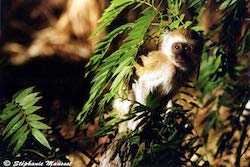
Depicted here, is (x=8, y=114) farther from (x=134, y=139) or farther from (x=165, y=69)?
(x=165, y=69)

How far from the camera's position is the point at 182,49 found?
230 cm

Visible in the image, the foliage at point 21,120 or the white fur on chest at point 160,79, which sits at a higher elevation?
the white fur on chest at point 160,79

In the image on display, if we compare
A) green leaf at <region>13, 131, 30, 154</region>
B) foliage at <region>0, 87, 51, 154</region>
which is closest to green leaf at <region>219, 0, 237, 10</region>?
foliage at <region>0, 87, 51, 154</region>

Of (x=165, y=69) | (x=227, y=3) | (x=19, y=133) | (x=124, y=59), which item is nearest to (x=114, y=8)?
(x=124, y=59)

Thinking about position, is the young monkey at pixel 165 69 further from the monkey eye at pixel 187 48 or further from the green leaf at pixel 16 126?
the green leaf at pixel 16 126

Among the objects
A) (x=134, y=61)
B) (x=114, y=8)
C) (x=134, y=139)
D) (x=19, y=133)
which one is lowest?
(x=134, y=139)

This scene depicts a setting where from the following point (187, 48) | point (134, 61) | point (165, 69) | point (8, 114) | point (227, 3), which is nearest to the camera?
point (134, 61)

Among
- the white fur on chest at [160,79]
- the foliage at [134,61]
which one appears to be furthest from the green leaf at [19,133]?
the white fur on chest at [160,79]

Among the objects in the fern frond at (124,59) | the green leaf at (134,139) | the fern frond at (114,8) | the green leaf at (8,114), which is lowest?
the green leaf at (134,139)

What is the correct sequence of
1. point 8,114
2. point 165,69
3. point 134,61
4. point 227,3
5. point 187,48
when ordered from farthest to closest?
1. point 165,69
2. point 187,48
3. point 227,3
4. point 8,114
5. point 134,61

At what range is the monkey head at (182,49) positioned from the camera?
2.22 meters

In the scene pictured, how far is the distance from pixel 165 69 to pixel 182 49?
19cm

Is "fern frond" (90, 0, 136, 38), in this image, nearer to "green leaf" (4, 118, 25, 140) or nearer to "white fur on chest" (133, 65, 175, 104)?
"green leaf" (4, 118, 25, 140)

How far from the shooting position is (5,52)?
3.41m
